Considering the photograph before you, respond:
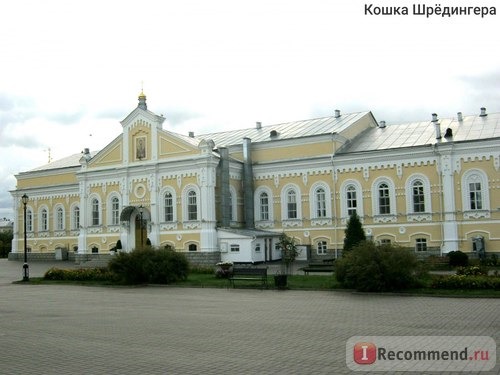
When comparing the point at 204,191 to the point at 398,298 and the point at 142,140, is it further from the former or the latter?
the point at 398,298

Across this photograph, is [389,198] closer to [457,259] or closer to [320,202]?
[320,202]

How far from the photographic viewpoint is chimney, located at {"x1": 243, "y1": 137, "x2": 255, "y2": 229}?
43219 millimetres

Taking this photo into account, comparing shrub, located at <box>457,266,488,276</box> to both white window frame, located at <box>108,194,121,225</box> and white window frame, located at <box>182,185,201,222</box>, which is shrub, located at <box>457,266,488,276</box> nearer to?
white window frame, located at <box>182,185,201,222</box>

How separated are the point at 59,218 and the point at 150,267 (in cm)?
3092

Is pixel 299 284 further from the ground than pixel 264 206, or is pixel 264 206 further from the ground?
pixel 264 206

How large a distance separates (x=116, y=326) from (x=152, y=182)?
30237 mm

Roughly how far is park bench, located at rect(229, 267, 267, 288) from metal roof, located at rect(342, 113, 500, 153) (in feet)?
62.3

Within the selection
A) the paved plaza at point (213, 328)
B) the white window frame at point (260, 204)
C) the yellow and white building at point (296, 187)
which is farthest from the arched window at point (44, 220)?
the paved plaza at point (213, 328)

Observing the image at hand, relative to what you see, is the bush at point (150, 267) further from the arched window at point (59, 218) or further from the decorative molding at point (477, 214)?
the arched window at point (59, 218)

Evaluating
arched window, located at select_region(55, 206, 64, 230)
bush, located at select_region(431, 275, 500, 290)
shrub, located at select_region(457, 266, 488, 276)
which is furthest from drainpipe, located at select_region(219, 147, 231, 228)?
bush, located at select_region(431, 275, 500, 290)

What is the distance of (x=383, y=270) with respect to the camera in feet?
66.5

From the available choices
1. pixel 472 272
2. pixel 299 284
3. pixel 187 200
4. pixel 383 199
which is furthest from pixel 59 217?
pixel 472 272

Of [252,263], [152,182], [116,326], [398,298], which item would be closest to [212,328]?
[116,326]

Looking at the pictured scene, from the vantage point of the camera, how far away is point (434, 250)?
36.3 metres
